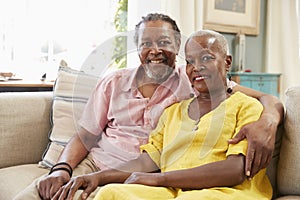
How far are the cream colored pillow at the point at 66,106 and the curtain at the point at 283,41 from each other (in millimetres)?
2580

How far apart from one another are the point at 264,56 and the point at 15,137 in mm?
3027

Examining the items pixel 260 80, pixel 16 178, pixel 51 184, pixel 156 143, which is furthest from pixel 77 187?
pixel 260 80

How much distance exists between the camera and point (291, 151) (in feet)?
4.74

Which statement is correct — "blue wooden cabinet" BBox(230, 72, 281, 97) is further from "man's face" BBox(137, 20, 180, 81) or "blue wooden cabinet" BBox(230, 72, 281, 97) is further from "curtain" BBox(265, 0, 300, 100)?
"man's face" BBox(137, 20, 180, 81)

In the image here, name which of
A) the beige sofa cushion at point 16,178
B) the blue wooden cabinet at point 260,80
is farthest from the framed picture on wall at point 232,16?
the beige sofa cushion at point 16,178

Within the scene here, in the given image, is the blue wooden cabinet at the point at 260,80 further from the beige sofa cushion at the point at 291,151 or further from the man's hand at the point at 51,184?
the man's hand at the point at 51,184

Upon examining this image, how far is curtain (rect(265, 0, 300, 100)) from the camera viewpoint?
3.97 m

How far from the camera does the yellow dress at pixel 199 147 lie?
1.22 meters

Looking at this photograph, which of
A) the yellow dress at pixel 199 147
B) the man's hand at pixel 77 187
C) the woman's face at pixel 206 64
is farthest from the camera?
the woman's face at pixel 206 64

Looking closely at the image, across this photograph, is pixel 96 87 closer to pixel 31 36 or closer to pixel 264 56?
pixel 31 36

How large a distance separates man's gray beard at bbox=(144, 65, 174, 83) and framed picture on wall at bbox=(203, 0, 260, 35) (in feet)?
6.54

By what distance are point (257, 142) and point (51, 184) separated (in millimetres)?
729

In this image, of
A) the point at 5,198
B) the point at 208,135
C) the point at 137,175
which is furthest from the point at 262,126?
the point at 5,198

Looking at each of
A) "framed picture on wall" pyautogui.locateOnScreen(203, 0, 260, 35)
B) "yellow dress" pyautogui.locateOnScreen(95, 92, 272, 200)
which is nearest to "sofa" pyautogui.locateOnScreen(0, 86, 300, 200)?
"yellow dress" pyautogui.locateOnScreen(95, 92, 272, 200)
